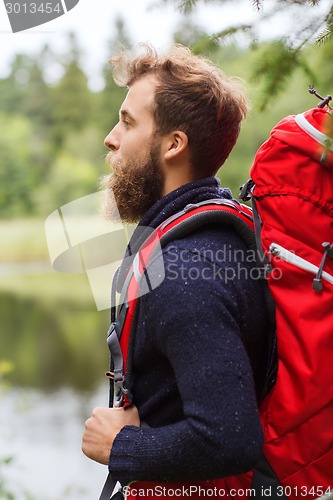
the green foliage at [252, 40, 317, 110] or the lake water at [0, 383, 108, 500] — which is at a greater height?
the green foliage at [252, 40, 317, 110]

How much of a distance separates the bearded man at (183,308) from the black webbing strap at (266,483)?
10 centimetres

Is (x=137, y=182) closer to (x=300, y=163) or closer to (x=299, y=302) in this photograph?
(x=300, y=163)

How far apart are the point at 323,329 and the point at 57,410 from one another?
35.9 feet

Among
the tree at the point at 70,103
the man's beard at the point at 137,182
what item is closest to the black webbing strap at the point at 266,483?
the man's beard at the point at 137,182

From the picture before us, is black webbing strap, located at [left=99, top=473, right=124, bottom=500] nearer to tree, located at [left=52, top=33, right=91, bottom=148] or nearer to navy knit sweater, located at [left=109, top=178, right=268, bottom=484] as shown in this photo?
navy knit sweater, located at [left=109, top=178, right=268, bottom=484]

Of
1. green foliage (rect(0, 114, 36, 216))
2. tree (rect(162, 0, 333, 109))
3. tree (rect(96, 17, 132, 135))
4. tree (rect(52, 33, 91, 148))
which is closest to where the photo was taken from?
tree (rect(162, 0, 333, 109))

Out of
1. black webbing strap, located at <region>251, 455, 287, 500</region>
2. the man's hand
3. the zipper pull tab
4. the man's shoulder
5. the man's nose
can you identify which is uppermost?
the man's nose

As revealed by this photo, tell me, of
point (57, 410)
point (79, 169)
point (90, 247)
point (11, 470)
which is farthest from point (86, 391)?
point (79, 169)

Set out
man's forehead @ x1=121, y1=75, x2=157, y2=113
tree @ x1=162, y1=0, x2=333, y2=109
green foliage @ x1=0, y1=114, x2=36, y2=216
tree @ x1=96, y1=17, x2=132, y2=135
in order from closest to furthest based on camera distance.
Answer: tree @ x1=162, y1=0, x2=333, y2=109 < man's forehead @ x1=121, y1=75, x2=157, y2=113 < green foliage @ x1=0, y1=114, x2=36, y2=216 < tree @ x1=96, y1=17, x2=132, y2=135

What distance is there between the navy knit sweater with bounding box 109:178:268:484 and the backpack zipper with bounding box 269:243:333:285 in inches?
4.5

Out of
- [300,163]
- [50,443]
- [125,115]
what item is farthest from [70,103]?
[300,163]

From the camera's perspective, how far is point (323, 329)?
1469 mm

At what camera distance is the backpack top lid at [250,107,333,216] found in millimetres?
1505

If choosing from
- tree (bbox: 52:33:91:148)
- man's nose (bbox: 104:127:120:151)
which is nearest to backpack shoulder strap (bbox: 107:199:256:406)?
man's nose (bbox: 104:127:120:151)
